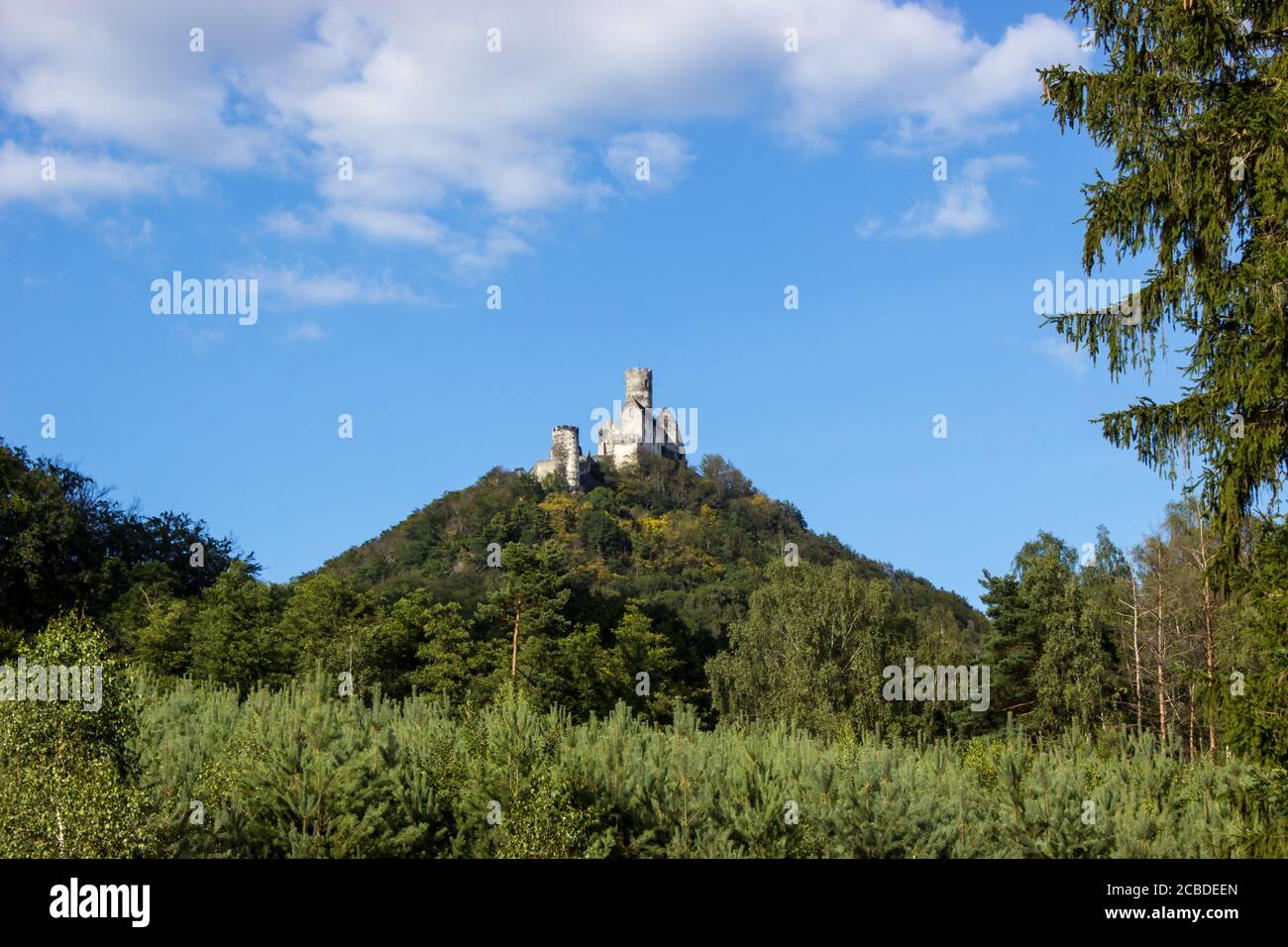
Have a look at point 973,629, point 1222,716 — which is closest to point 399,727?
point 1222,716

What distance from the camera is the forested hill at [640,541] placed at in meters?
88.4

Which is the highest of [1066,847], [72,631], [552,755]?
[72,631]

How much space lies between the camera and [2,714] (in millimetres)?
12047

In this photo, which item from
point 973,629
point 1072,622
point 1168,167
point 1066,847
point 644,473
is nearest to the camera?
point 1168,167

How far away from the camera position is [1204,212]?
13.8 metres

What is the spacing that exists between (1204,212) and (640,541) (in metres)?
99.3

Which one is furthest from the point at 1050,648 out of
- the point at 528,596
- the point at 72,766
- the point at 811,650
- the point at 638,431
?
the point at 638,431

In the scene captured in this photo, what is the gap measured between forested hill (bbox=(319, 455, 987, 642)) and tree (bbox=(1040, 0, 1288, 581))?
6030cm

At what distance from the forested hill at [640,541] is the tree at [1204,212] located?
6030cm

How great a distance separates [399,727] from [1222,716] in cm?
1079

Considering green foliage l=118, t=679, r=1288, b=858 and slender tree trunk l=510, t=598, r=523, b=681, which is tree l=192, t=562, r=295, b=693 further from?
green foliage l=118, t=679, r=1288, b=858

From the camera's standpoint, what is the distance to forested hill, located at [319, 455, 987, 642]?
88.4 m

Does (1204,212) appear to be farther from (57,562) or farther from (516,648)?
(57,562)
